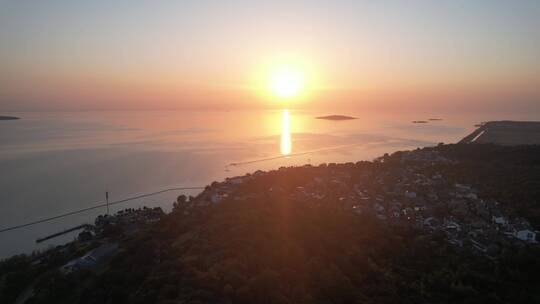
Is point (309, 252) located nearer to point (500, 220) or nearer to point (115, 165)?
point (500, 220)

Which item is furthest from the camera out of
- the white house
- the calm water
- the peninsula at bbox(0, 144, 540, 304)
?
the calm water

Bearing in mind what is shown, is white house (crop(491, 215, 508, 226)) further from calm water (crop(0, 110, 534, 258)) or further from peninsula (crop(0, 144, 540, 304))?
calm water (crop(0, 110, 534, 258))

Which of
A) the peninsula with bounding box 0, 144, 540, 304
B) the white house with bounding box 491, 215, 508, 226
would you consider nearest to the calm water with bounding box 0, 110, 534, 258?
the peninsula with bounding box 0, 144, 540, 304

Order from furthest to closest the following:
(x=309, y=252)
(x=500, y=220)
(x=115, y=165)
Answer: (x=115, y=165)
(x=500, y=220)
(x=309, y=252)

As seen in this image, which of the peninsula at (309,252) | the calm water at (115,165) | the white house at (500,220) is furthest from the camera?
the calm water at (115,165)

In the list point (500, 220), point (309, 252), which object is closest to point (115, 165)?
point (309, 252)

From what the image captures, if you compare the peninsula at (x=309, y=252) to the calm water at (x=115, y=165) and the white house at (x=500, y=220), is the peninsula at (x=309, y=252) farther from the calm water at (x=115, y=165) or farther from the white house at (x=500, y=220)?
the calm water at (x=115, y=165)

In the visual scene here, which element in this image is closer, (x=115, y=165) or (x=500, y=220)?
(x=500, y=220)

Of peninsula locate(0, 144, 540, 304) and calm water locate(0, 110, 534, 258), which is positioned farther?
calm water locate(0, 110, 534, 258)

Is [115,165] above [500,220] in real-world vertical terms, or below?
below

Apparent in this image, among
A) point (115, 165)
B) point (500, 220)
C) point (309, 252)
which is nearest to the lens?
point (309, 252)

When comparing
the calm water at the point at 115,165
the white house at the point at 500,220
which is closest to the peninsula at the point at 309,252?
the white house at the point at 500,220

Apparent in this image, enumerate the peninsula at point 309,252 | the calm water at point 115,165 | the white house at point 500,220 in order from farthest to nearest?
the calm water at point 115,165
the white house at point 500,220
the peninsula at point 309,252

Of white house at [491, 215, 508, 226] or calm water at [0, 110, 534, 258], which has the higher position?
white house at [491, 215, 508, 226]
